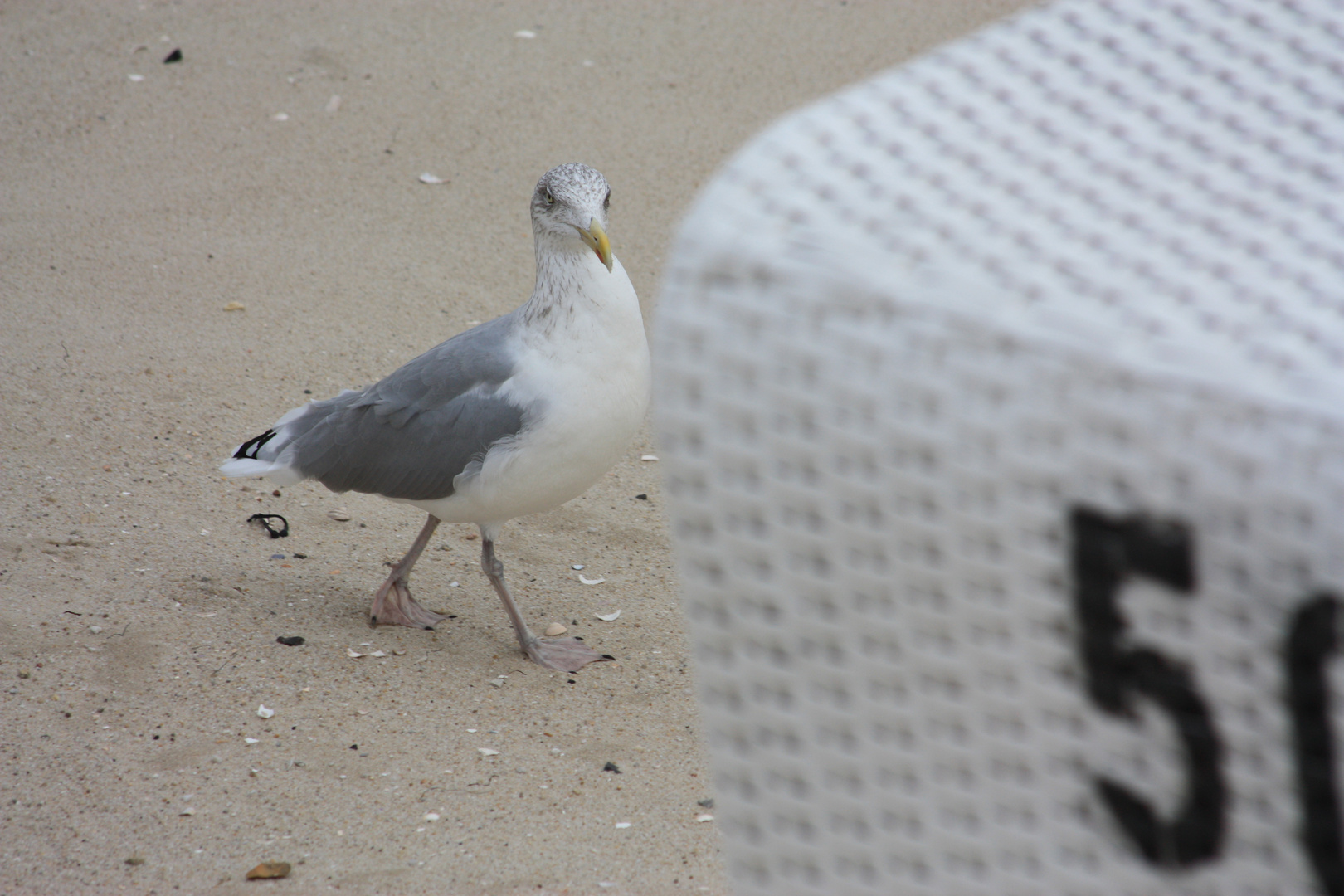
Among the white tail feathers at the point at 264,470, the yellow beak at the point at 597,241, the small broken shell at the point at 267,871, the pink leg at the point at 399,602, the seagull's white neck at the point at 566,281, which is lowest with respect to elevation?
the pink leg at the point at 399,602

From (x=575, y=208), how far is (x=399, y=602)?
126cm

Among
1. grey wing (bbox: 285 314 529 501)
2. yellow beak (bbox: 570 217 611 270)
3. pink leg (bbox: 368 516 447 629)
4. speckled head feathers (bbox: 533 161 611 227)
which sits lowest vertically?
pink leg (bbox: 368 516 447 629)

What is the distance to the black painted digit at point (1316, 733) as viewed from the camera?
0.73m

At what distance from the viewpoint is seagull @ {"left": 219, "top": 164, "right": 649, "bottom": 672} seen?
3.26m

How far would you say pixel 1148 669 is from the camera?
→ 792mm

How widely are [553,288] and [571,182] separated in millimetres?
323

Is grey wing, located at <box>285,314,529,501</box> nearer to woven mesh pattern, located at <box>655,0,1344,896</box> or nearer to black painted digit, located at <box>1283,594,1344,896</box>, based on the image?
woven mesh pattern, located at <box>655,0,1344,896</box>

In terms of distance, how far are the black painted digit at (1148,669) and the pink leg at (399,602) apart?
2.92 m

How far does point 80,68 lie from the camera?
23.3 ft

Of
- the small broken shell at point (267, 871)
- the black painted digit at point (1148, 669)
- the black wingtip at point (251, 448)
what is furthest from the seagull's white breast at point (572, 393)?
the black painted digit at point (1148, 669)

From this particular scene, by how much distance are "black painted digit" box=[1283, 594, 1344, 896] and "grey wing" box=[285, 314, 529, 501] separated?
8.57 ft

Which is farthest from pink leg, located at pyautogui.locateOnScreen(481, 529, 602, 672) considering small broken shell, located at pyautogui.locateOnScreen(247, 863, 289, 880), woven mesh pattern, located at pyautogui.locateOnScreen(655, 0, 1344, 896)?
woven mesh pattern, located at pyautogui.locateOnScreen(655, 0, 1344, 896)

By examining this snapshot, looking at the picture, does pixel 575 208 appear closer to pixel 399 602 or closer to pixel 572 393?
pixel 572 393

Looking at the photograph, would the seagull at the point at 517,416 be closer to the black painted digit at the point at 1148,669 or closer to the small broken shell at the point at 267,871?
the small broken shell at the point at 267,871
